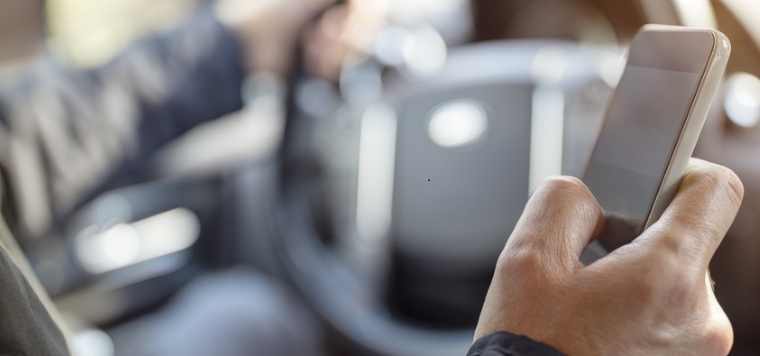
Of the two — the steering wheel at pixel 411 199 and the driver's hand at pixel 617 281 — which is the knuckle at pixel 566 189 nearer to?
the driver's hand at pixel 617 281

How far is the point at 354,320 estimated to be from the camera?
40.6 inches

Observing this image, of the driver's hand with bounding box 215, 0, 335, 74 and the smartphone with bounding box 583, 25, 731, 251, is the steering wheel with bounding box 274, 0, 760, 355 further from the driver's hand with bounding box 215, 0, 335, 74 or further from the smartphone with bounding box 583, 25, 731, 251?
the smartphone with bounding box 583, 25, 731, 251

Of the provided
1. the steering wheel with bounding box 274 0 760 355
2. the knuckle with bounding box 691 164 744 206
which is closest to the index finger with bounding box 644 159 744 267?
the knuckle with bounding box 691 164 744 206

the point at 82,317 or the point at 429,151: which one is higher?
the point at 429,151

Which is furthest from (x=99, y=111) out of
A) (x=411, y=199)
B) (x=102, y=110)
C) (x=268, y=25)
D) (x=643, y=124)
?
(x=643, y=124)

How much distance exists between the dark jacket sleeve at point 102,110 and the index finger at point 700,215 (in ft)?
2.92

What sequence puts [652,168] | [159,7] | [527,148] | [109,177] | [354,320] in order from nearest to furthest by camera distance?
[652,168] → [527,148] → [354,320] → [109,177] → [159,7]

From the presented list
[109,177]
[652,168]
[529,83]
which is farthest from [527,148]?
[109,177]

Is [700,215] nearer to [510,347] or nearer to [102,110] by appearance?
[510,347]

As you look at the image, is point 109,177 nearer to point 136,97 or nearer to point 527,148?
point 136,97

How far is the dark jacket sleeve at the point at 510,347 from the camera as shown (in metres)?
0.33

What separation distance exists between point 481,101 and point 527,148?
0.26ft

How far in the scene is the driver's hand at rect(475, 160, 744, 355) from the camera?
0.33 m

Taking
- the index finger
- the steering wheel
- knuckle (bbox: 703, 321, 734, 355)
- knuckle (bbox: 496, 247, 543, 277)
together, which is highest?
the index finger
